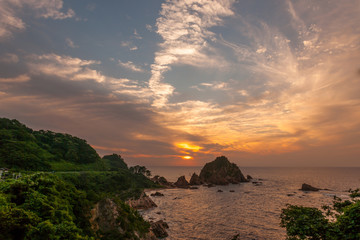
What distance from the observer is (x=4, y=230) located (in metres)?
9.09

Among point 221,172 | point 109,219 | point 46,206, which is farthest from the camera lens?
point 221,172

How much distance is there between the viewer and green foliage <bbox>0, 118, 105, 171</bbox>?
45544 mm

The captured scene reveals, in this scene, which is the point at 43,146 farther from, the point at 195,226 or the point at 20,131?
the point at 195,226

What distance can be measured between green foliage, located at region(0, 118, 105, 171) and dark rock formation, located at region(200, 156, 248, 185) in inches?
3953

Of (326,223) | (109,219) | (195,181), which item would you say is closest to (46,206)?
(109,219)

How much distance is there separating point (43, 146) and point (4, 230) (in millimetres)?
72638

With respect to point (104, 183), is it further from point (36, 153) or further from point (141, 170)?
point (141, 170)

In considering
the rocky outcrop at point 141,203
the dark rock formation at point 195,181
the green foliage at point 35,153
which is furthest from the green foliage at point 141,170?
the rocky outcrop at point 141,203

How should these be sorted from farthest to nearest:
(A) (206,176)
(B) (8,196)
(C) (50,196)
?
(A) (206,176)
(C) (50,196)
(B) (8,196)

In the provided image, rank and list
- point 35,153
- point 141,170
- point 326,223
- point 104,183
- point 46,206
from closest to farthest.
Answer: point 46,206, point 326,223, point 35,153, point 104,183, point 141,170

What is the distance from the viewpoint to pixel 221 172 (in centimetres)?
16038

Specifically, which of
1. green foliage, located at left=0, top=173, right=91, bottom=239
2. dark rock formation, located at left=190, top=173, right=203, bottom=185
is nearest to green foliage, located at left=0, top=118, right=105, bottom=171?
green foliage, located at left=0, top=173, right=91, bottom=239

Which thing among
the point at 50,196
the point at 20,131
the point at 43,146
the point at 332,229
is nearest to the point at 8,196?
the point at 50,196

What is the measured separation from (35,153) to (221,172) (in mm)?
137999
